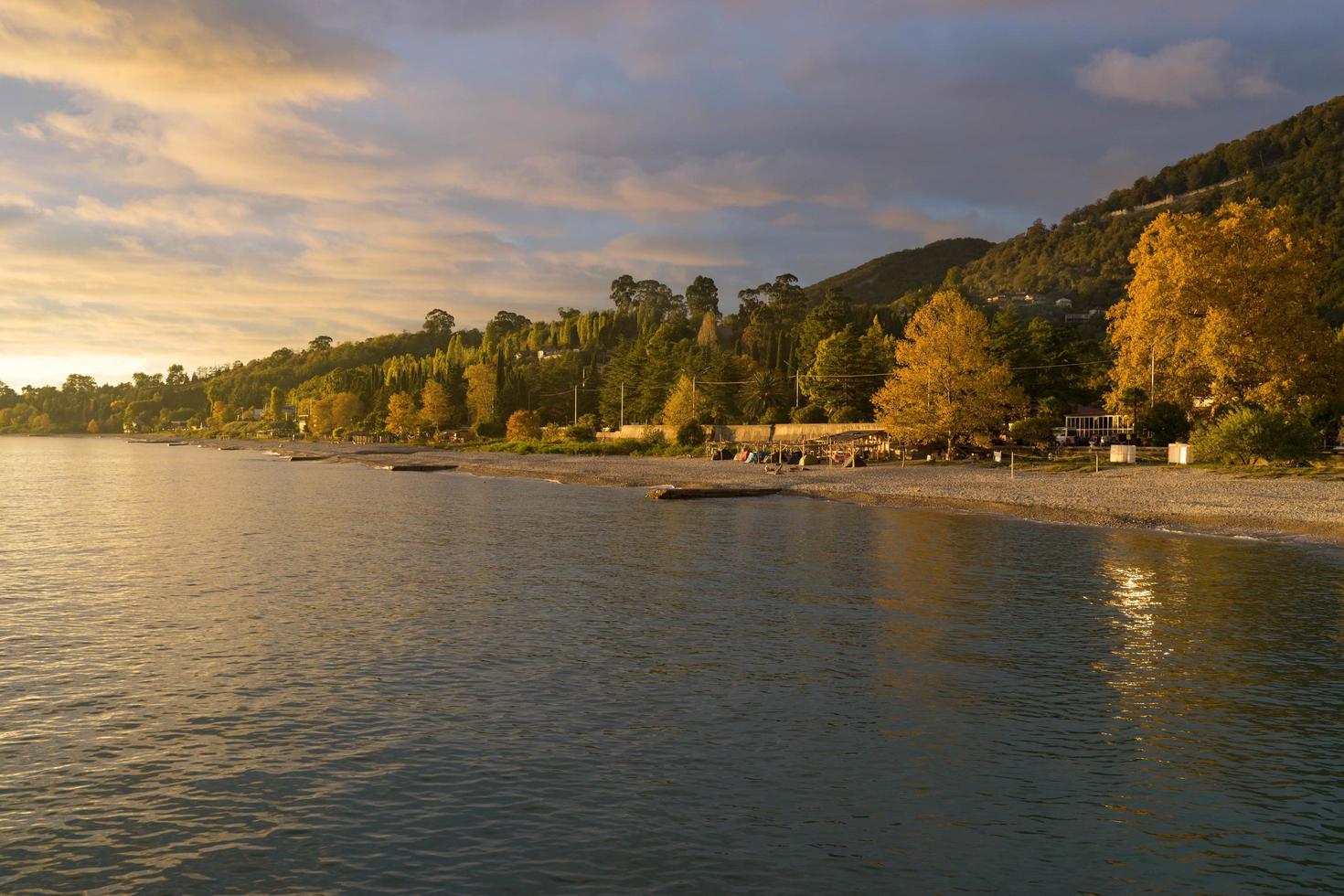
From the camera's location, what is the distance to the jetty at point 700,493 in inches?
2104

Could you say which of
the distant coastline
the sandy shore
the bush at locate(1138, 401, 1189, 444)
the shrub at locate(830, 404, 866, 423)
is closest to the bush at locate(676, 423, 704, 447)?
the shrub at locate(830, 404, 866, 423)

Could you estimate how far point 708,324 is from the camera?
198 metres

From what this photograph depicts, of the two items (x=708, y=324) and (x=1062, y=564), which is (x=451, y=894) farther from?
(x=708, y=324)

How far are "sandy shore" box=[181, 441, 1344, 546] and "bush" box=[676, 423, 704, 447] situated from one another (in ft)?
62.2

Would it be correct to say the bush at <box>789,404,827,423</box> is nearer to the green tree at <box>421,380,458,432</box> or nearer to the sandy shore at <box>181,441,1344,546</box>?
the sandy shore at <box>181,441,1344,546</box>

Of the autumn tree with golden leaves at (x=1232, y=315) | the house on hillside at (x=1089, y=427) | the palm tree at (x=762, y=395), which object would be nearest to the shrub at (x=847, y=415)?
the palm tree at (x=762, y=395)

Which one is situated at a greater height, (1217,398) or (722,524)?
(1217,398)

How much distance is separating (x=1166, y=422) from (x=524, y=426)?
294ft

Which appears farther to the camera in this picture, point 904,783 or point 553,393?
point 553,393

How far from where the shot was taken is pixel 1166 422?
2525 inches

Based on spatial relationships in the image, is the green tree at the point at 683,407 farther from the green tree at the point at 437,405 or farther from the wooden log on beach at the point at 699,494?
the green tree at the point at 437,405

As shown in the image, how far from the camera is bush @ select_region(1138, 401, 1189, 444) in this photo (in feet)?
210

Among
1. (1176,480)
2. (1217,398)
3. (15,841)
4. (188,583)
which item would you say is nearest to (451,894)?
(15,841)

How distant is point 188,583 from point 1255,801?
25.4 metres
